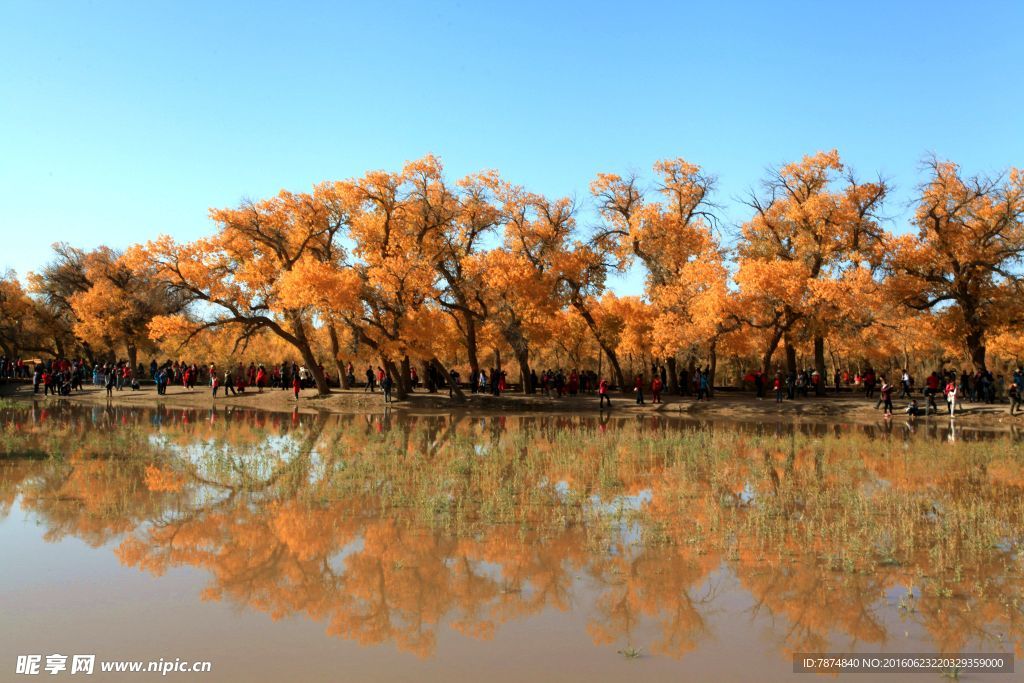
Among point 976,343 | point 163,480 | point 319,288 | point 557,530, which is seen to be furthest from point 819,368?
point 163,480

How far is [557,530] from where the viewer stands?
986cm

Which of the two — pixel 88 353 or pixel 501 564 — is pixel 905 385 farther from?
pixel 88 353

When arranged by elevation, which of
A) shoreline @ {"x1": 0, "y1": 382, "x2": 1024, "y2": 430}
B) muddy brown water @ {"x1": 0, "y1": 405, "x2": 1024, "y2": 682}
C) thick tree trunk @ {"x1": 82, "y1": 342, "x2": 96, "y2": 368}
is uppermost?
thick tree trunk @ {"x1": 82, "y1": 342, "x2": 96, "y2": 368}

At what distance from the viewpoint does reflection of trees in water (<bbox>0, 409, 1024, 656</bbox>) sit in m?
7.04

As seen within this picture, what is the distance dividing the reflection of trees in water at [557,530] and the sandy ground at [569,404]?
49.9 ft

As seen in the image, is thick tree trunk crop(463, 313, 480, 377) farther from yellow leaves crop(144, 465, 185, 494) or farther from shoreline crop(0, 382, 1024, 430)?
yellow leaves crop(144, 465, 185, 494)

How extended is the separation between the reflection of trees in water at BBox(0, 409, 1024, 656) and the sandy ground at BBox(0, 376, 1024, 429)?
15.2 m

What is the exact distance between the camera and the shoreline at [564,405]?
3284 centimetres

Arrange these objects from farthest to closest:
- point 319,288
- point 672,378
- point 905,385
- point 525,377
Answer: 1. point 672,378
2. point 525,377
3. point 905,385
4. point 319,288

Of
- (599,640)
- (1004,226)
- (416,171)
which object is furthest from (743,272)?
(599,640)

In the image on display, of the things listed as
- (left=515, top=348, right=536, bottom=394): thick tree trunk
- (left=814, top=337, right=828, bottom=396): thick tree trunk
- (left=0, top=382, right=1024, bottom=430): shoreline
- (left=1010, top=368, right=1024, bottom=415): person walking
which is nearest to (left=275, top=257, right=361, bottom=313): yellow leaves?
(left=0, top=382, right=1024, bottom=430): shoreline

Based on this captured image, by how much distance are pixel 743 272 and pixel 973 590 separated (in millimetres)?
30422

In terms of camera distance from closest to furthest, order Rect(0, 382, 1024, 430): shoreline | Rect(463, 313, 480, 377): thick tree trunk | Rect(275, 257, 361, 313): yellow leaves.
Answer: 1. Rect(0, 382, 1024, 430): shoreline
2. Rect(275, 257, 361, 313): yellow leaves
3. Rect(463, 313, 480, 377): thick tree trunk

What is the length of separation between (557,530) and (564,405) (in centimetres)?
2919
